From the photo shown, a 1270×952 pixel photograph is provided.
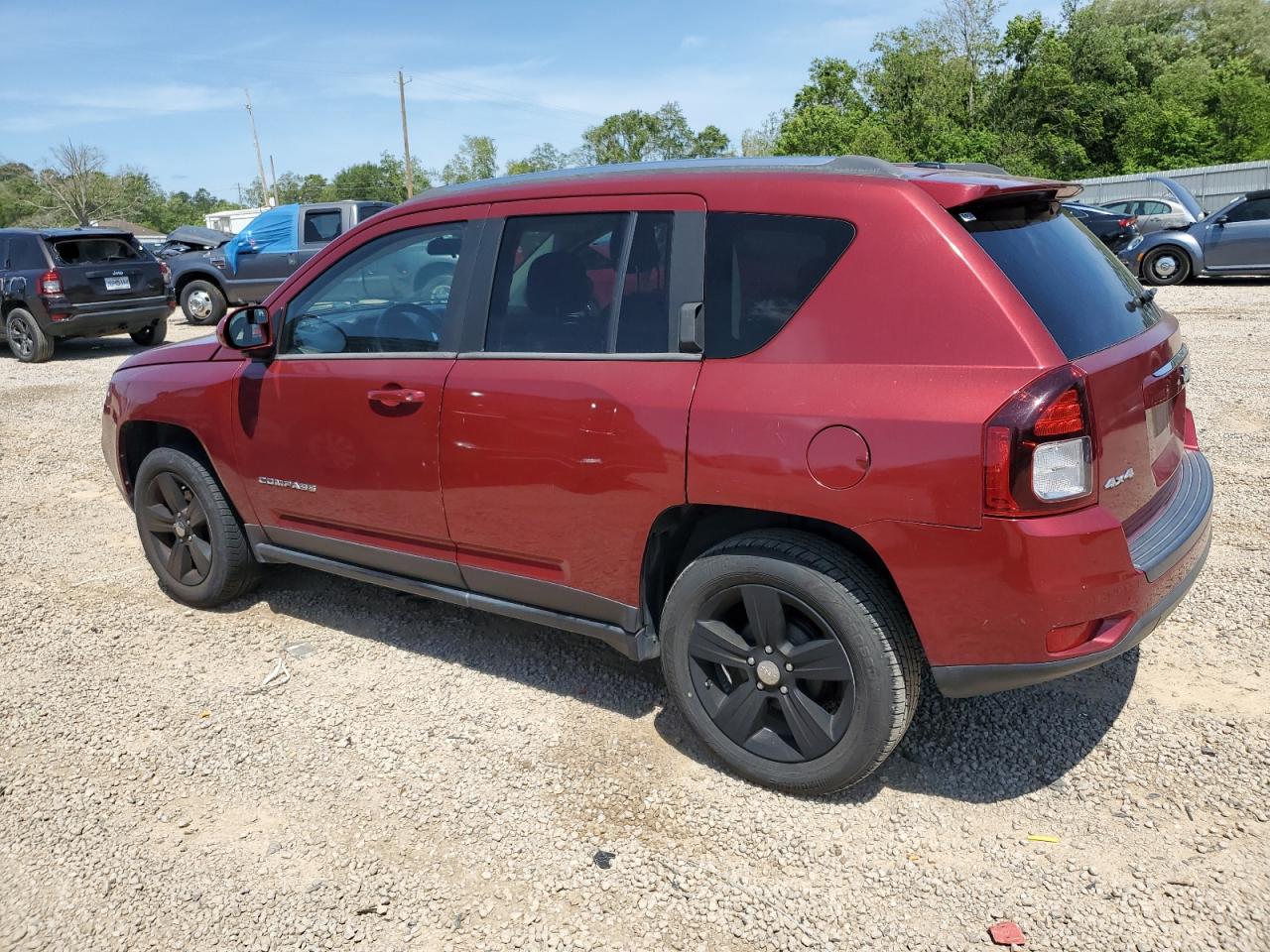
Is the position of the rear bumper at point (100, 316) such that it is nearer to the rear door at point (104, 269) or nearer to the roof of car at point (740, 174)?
the rear door at point (104, 269)

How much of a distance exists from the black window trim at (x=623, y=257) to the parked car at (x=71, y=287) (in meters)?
11.7

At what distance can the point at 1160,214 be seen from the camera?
16500 millimetres

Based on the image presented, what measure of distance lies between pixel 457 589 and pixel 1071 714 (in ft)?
7.42

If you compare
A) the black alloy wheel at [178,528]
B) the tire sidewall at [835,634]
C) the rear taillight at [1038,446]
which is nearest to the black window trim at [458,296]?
the tire sidewall at [835,634]

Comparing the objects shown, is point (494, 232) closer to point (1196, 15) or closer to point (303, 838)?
point (303, 838)

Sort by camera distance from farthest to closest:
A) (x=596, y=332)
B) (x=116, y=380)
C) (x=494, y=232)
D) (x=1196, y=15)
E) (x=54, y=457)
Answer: (x=1196, y=15) → (x=54, y=457) → (x=116, y=380) → (x=494, y=232) → (x=596, y=332)

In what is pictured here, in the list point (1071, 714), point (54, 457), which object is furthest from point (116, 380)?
point (1071, 714)

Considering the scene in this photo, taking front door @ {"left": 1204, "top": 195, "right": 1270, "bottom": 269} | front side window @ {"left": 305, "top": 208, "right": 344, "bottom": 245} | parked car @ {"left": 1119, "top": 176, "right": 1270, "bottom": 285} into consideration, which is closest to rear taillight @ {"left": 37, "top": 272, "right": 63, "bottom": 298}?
front side window @ {"left": 305, "top": 208, "right": 344, "bottom": 245}

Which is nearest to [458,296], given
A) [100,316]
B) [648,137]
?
[100,316]

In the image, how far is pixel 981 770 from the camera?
3.15 meters

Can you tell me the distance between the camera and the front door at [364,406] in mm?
3576

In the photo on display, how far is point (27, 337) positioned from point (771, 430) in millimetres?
13934

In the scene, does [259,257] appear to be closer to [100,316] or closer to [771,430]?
[100,316]

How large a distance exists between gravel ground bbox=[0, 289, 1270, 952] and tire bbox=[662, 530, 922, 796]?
Answer: 181 mm
